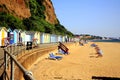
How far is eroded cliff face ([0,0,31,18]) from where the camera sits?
190ft

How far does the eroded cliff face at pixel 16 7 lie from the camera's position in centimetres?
5798

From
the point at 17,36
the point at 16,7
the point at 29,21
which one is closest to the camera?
the point at 17,36

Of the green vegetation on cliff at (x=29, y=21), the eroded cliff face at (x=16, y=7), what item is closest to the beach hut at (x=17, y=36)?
the green vegetation on cliff at (x=29, y=21)

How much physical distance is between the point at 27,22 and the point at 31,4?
17.6 m

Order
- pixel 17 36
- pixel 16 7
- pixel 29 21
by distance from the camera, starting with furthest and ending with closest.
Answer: pixel 16 7
pixel 29 21
pixel 17 36

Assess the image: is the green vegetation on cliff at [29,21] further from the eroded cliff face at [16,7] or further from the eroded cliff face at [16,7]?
the eroded cliff face at [16,7]

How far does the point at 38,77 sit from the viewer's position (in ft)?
55.0

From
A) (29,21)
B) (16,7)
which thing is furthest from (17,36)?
(16,7)

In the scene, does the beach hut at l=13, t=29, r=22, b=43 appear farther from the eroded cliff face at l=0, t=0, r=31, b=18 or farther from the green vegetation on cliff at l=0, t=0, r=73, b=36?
the eroded cliff face at l=0, t=0, r=31, b=18

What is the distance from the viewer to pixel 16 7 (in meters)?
65.3

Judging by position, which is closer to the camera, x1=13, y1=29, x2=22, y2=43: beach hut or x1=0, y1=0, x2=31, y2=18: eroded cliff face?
x1=13, y1=29, x2=22, y2=43: beach hut

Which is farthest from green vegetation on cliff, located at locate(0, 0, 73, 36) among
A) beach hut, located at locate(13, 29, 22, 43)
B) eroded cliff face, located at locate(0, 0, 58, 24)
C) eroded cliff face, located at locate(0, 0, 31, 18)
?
beach hut, located at locate(13, 29, 22, 43)

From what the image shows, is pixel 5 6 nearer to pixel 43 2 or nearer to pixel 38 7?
pixel 38 7

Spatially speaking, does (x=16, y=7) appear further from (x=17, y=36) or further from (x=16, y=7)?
(x=17, y=36)
